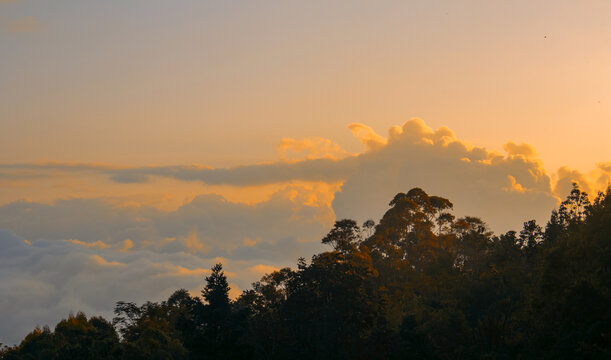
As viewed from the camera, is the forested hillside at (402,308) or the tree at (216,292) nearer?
the forested hillside at (402,308)

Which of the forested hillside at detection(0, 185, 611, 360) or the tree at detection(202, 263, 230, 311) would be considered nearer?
the forested hillside at detection(0, 185, 611, 360)

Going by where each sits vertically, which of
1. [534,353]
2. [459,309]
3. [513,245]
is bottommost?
[534,353]

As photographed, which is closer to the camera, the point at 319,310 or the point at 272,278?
the point at 319,310

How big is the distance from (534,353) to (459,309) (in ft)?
49.8

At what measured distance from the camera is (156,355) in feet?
240

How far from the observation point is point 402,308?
262 feet

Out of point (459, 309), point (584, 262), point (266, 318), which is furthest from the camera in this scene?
point (266, 318)

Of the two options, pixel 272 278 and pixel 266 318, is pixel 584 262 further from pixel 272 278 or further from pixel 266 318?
pixel 272 278

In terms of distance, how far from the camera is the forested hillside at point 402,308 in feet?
155

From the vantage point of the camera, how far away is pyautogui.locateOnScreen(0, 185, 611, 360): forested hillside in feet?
155

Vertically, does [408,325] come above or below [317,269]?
below

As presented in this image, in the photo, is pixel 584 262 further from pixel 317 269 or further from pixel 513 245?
pixel 513 245

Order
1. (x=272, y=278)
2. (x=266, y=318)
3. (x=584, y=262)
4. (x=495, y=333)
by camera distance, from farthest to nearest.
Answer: (x=272, y=278) < (x=266, y=318) < (x=495, y=333) < (x=584, y=262)

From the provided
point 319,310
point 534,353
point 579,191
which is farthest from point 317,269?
point 579,191
